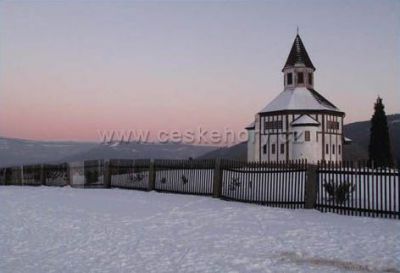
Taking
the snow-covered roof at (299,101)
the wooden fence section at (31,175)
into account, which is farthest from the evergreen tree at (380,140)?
the wooden fence section at (31,175)

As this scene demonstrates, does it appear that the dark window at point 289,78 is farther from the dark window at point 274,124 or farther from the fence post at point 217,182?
the fence post at point 217,182

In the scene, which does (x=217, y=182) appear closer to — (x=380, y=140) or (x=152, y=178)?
(x=152, y=178)

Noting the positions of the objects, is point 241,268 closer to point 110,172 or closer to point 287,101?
point 110,172

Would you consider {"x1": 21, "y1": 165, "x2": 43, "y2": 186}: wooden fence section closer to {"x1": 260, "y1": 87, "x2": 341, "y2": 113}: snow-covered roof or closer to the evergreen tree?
{"x1": 260, "y1": 87, "x2": 341, "y2": 113}: snow-covered roof

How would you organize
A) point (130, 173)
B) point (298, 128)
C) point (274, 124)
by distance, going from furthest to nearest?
point (274, 124) → point (298, 128) → point (130, 173)

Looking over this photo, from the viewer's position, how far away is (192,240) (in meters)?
8.82

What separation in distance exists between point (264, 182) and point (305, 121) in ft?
105

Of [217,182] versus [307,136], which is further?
[307,136]

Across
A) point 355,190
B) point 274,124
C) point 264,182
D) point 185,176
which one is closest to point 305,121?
point 274,124

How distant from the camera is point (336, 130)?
156 feet

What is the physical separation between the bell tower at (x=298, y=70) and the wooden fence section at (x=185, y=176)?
3567 centimetres

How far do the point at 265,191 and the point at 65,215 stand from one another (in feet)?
21.6

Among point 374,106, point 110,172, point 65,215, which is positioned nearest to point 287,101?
point 374,106

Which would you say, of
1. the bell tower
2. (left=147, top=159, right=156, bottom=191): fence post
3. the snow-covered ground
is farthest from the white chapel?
the snow-covered ground
